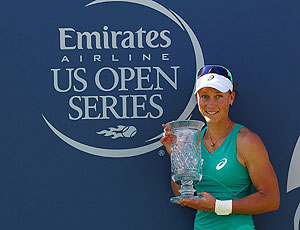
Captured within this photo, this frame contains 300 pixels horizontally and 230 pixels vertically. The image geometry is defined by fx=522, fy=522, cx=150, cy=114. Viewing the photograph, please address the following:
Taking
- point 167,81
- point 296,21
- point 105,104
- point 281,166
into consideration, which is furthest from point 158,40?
point 281,166

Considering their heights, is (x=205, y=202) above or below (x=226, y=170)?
below

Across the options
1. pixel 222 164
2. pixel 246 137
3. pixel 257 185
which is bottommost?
pixel 257 185

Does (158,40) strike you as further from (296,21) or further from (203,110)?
(296,21)

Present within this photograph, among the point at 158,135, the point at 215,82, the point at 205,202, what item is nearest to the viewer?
the point at 205,202

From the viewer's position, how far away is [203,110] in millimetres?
2986

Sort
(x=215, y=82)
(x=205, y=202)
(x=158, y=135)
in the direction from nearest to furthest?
(x=205, y=202)
(x=215, y=82)
(x=158, y=135)

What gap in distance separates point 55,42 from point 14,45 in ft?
0.91

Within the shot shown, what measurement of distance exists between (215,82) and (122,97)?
76 centimetres

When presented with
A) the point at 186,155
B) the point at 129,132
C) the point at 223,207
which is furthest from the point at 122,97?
the point at 223,207

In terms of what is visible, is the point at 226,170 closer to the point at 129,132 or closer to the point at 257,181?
the point at 257,181

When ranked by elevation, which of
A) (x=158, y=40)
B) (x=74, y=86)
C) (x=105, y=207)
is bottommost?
(x=105, y=207)

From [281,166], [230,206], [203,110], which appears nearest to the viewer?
[230,206]

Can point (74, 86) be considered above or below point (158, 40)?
below

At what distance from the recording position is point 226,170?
2.84 meters
